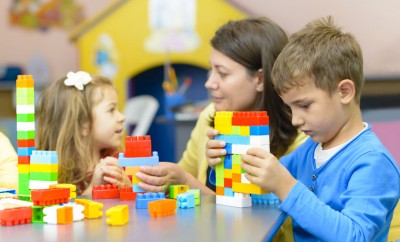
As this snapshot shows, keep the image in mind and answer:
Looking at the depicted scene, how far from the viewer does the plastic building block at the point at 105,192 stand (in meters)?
1.36

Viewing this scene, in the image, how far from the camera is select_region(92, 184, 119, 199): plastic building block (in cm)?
136

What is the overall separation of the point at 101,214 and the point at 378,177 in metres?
0.49

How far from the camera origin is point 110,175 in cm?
149

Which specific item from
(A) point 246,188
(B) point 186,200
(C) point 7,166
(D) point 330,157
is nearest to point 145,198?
(B) point 186,200

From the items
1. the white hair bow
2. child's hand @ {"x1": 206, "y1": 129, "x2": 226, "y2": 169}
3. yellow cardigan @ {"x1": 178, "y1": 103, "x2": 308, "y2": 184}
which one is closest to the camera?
child's hand @ {"x1": 206, "y1": 129, "x2": 226, "y2": 169}

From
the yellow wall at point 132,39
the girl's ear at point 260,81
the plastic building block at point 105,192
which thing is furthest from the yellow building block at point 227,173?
the yellow wall at point 132,39

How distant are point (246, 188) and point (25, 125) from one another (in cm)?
44

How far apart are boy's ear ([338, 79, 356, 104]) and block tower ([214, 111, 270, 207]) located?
15 cm

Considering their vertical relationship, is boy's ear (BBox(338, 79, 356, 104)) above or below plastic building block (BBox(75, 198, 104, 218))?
above

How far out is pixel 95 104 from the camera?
6.03 ft

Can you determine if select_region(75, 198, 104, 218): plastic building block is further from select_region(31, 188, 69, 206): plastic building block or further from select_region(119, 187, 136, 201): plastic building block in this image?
select_region(119, 187, 136, 201): plastic building block

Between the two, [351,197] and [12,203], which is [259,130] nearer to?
[351,197]

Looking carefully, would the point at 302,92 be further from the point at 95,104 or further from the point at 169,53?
the point at 169,53

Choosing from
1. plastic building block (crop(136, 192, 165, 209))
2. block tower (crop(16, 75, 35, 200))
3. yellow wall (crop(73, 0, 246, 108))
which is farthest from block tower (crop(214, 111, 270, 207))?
yellow wall (crop(73, 0, 246, 108))
